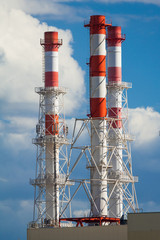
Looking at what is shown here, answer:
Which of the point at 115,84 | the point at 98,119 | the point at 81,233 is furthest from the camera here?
the point at 115,84

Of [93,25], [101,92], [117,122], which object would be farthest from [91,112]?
[117,122]

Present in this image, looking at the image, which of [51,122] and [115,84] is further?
[51,122]

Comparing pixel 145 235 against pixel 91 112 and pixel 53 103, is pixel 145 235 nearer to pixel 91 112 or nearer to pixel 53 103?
pixel 91 112

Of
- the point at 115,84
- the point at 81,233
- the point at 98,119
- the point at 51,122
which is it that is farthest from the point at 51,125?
the point at 81,233

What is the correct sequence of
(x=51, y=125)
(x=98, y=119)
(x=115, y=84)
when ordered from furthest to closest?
1. (x=51, y=125)
2. (x=115, y=84)
3. (x=98, y=119)

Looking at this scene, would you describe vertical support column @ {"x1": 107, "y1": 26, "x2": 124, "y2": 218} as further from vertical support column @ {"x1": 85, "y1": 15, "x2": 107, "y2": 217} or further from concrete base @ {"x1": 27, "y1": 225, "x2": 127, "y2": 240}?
concrete base @ {"x1": 27, "y1": 225, "x2": 127, "y2": 240}

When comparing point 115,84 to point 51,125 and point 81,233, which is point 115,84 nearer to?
point 51,125

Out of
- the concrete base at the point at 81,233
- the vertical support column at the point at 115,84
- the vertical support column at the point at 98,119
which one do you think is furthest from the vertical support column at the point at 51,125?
the concrete base at the point at 81,233

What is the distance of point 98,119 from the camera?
68.1m

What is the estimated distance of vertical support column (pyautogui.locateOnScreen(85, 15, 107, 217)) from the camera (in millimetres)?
67338

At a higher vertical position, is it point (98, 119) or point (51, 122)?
point (51, 122)

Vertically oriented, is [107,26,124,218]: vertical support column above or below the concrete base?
above

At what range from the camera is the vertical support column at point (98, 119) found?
67.3 m

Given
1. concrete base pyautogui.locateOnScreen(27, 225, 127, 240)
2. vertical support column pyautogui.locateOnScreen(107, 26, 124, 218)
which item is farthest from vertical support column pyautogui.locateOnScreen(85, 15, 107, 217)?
vertical support column pyautogui.locateOnScreen(107, 26, 124, 218)
